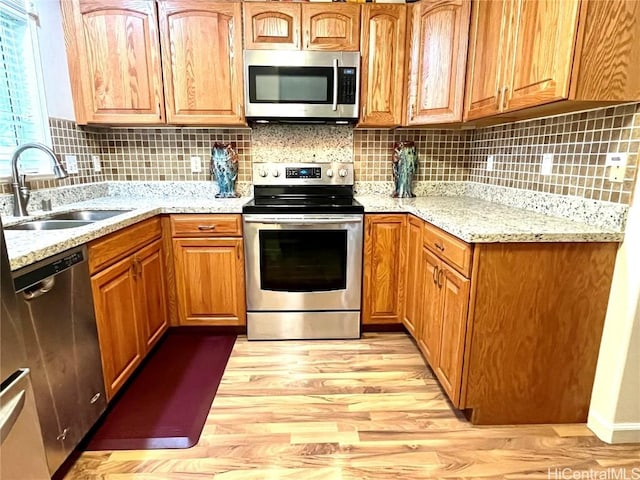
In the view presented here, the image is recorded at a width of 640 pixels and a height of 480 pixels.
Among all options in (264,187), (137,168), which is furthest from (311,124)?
(137,168)

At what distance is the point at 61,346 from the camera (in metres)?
1.34

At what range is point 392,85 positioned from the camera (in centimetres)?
246

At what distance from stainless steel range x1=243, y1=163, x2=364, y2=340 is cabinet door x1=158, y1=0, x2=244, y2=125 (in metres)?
0.67

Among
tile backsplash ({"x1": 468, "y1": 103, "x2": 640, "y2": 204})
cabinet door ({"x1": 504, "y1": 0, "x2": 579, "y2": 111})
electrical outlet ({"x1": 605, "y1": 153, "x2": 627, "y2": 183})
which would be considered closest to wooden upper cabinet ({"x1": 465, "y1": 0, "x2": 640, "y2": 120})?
cabinet door ({"x1": 504, "y1": 0, "x2": 579, "y2": 111})

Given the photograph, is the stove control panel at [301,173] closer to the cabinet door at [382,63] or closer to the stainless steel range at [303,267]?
the stainless steel range at [303,267]

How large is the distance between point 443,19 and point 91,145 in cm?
246

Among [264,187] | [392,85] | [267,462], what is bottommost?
[267,462]

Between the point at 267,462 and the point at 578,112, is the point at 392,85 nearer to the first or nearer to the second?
the point at 578,112

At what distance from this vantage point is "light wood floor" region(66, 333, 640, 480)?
4.78 feet

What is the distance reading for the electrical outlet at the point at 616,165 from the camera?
1473mm

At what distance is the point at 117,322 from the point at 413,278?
5.37ft

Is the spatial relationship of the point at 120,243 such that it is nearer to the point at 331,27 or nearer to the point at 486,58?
the point at 331,27

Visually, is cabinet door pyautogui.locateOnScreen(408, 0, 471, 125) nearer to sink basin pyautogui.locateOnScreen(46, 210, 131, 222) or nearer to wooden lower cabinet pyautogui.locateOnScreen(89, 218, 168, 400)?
wooden lower cabinet pyautogui.locateOnScreen(89, 218, 168, 400)

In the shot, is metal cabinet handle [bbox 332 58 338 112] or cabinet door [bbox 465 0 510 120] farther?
metal cabinet handle [bbox 332 58 338 112]
